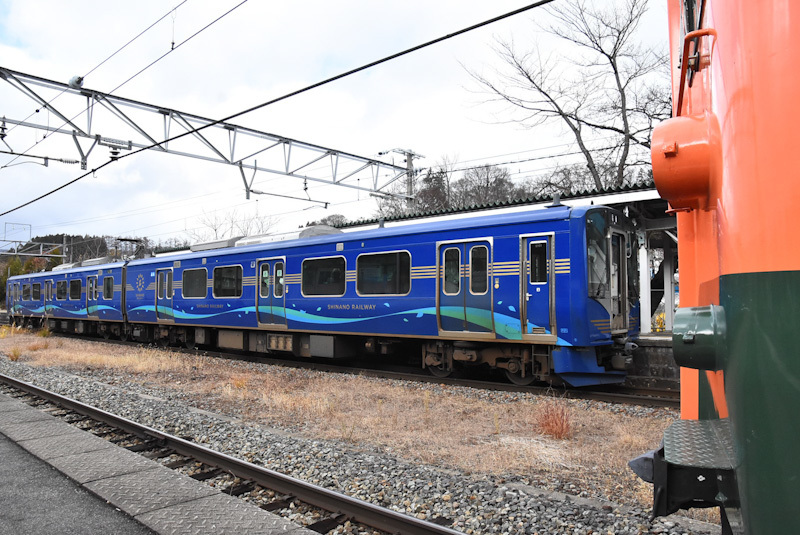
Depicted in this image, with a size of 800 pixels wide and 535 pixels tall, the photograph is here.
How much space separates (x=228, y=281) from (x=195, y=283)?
1780 millimetres

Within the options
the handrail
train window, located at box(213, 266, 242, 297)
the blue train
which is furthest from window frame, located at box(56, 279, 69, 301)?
the handrail

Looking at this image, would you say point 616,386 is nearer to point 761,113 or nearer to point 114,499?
point 114,499

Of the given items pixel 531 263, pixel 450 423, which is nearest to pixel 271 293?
pixel 531 263

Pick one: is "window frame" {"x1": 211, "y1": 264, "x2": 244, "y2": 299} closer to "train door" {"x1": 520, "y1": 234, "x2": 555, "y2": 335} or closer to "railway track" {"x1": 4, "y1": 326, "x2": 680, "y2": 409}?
"railway track" {"x1": 4, "y1": 326, "x2": 680, "y2": 409}

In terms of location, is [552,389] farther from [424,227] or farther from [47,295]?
[47,295]

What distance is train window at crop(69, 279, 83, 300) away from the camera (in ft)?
75.8

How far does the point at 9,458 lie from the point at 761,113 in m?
6.80

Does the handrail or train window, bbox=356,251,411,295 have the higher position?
the handrail

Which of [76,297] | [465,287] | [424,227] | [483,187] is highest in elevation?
[483,187]

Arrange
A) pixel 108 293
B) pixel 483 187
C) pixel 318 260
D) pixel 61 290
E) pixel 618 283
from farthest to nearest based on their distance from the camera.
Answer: pixel 483 187 → pixel 61 290 → pixel 108 293 → pixel 318 260 → pixel 618 283

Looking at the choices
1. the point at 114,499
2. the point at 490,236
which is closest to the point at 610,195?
the point at 490,236

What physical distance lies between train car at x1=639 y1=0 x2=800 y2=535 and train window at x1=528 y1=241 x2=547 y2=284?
7041mm

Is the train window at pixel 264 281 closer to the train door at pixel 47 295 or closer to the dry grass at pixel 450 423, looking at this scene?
the dry grass at pixel 450 423

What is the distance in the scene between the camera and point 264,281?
1370 centimetres
